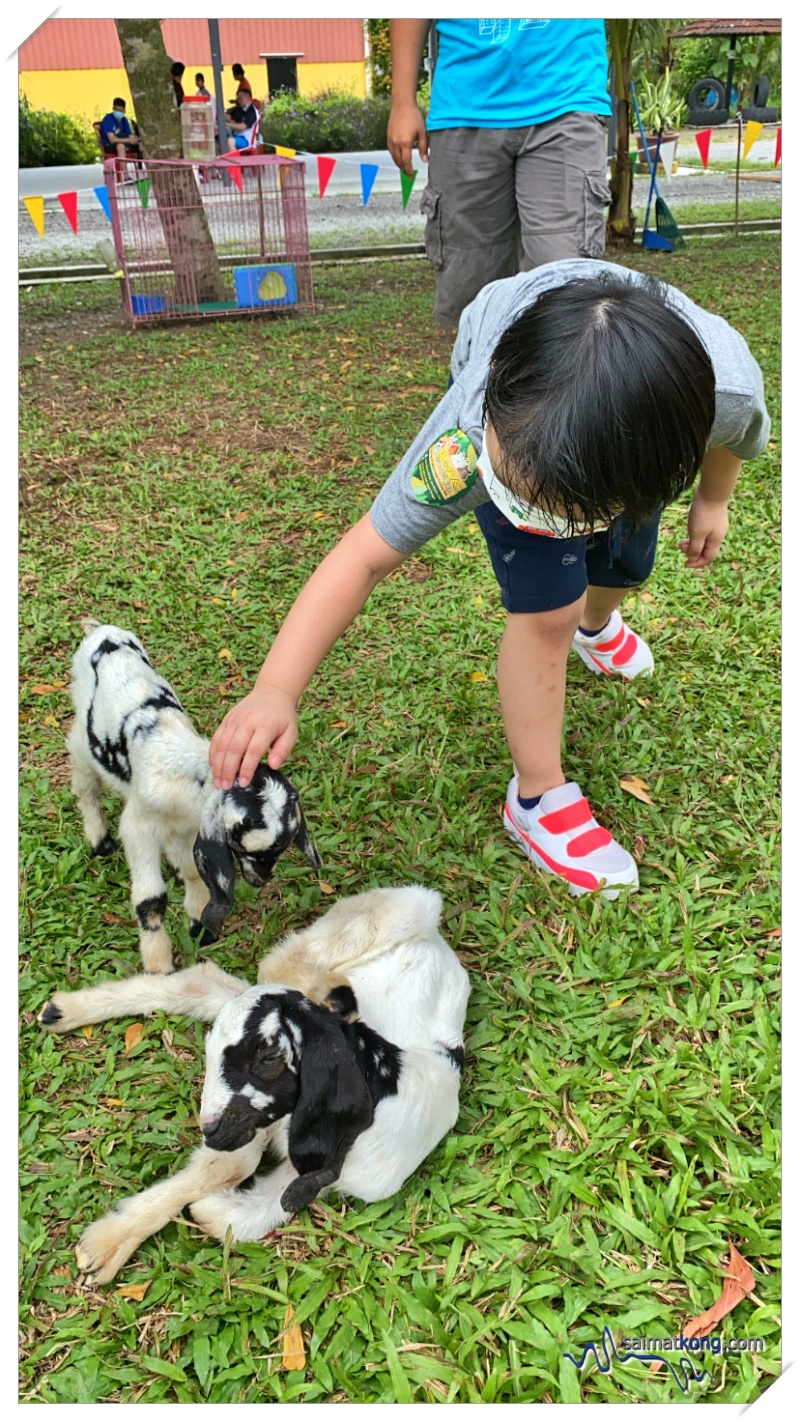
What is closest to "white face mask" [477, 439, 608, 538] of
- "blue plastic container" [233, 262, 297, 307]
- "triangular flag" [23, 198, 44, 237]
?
"blue plastic container" [233, 262, 297, 307]

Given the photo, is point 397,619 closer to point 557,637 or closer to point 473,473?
point 557,637

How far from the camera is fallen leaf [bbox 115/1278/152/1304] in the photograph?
1965 millimetres

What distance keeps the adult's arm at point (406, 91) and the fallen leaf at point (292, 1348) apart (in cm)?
388

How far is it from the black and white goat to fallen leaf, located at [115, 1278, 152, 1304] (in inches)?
1.4

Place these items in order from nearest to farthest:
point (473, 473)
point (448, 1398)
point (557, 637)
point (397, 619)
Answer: point (448, 1398) → point (473, 473) → point (557, 637) → point (397, 619)

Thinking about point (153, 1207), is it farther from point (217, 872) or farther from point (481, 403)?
point (481, 403)

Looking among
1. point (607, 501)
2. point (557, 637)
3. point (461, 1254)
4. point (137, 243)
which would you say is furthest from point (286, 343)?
point (461, 1254)

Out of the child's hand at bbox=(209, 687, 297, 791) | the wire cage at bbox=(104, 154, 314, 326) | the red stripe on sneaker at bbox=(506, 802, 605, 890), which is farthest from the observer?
the wire cage at bbox=(104, 154, 314, 326)

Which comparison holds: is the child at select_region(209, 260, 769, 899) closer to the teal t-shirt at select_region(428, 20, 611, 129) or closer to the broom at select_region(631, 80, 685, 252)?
the teal t-shirt at select_region(428, 20, 611, 129)

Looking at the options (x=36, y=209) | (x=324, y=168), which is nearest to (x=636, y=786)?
(x=324, y=168)

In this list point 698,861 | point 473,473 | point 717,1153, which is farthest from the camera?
point 698,861

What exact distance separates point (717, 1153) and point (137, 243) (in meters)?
8.81

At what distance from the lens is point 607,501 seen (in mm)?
1924

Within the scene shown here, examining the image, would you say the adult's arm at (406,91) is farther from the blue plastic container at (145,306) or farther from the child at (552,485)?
the blue plastic container at (145,306)
